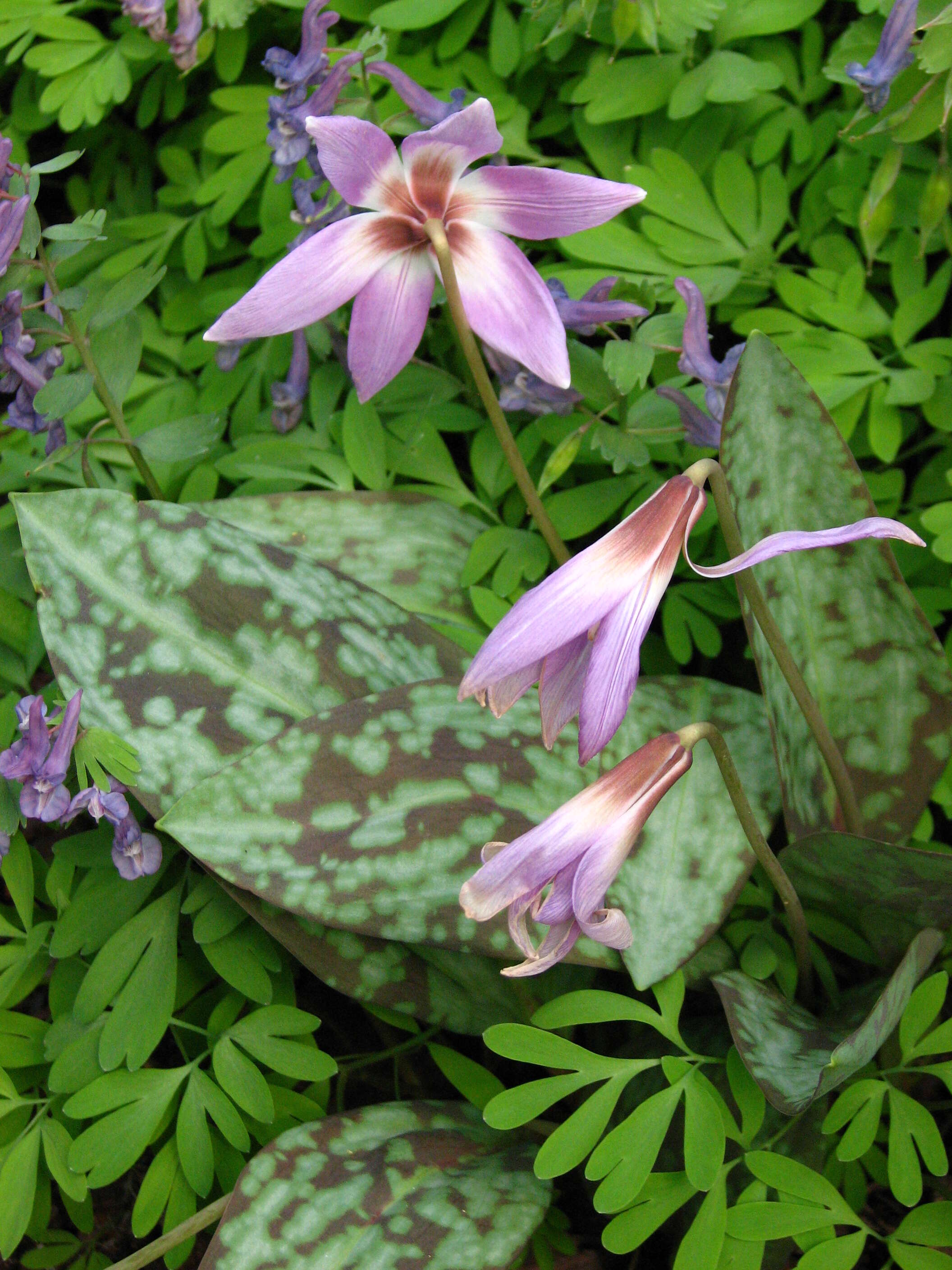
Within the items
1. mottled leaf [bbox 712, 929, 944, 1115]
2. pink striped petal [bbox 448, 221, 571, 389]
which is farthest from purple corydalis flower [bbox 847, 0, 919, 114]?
mottled leaf [bbox 712, 929, 944, 1115]

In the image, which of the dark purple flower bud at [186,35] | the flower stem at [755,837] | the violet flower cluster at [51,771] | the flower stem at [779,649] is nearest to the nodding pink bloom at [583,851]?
the flower stem at [755,837]

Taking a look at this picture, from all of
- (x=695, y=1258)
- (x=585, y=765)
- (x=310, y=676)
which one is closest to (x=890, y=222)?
(x=585, y=765)

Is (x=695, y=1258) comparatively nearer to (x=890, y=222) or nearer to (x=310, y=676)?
(x=310, y=676)

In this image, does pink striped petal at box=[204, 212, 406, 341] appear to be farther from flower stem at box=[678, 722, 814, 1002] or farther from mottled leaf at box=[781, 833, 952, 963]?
mottled leaf at box=[781, 833, 952, 963]

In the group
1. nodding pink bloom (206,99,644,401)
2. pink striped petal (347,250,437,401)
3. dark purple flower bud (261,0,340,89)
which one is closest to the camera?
nodding pink bloom (206,99,644,401)

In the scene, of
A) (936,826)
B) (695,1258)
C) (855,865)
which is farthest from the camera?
(936,826)

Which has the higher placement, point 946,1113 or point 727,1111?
point 727,1111

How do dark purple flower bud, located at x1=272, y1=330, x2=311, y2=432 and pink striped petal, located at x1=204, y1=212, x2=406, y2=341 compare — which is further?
dark purple flower bud, located at x1=272, y1=330, x2=311, y2=432
